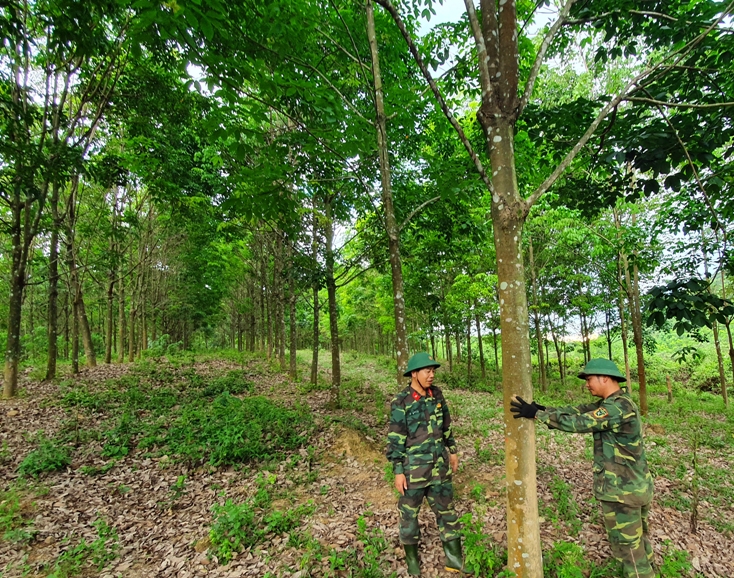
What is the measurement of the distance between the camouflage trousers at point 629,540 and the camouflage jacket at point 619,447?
13 centimetres

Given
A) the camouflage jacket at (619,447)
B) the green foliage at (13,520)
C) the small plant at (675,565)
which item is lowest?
the small plant at (675,565)

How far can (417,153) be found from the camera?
816cm

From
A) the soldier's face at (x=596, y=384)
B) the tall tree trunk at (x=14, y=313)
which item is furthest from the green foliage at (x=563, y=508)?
the tall tree trunk at (x=14, y=313)

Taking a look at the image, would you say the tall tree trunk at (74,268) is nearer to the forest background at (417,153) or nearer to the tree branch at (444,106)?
the forest background at (417,153)

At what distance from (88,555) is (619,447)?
6.41 m

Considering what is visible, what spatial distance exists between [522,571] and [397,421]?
1735 mm

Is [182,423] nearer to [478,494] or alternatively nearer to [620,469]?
[478,494]

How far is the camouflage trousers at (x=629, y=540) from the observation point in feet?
11.4

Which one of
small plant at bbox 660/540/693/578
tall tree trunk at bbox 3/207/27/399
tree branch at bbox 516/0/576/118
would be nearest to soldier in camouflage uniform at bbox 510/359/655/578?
small plant at bbox 660/540/693/578

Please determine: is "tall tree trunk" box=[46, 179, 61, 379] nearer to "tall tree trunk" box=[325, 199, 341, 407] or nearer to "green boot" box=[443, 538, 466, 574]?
"tall tree trunk" box=[325, 199, 341, 407]

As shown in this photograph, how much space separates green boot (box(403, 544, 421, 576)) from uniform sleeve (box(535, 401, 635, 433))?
217 centimetres

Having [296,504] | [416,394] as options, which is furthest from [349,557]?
[416,394]

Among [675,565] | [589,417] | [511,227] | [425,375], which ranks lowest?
[675,565]

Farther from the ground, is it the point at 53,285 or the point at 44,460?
the point at 53,285
